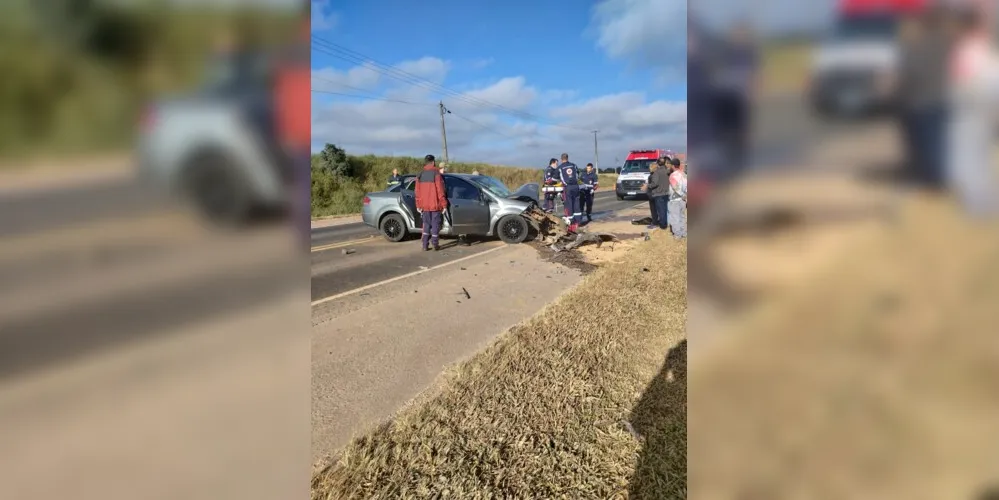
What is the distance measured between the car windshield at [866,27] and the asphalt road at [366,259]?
19.0 feet

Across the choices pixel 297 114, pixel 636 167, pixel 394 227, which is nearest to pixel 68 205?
pixel 297 114

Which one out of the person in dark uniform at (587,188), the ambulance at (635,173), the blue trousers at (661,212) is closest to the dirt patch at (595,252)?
the blue trousers at (661,212)

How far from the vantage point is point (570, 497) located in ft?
6.58

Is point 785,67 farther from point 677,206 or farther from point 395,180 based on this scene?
point 395,180

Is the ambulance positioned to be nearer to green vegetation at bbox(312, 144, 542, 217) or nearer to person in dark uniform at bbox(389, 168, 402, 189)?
green vegetation at bbox(312, 144, 542, 217)

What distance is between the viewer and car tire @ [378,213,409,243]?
10.5 meters

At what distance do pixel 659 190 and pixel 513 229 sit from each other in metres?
3.34

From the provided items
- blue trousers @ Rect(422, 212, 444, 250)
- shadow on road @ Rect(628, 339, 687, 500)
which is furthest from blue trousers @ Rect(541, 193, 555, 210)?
shadow on road @ Rect(628, 339, 687, 500)

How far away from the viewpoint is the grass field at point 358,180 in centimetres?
2180

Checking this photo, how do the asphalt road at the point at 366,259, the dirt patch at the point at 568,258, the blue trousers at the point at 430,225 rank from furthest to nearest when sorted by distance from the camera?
the blue trousers at the point at 430,225, the dirt patch at the point at 568,258, the asphalt road at the point at 366,259

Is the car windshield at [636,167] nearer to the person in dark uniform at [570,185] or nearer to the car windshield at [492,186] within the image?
the person in dark uniform at [570,185]

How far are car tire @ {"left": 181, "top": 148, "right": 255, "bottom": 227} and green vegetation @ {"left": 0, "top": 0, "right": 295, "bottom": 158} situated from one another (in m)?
0.10

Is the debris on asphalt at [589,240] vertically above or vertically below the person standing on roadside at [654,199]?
below

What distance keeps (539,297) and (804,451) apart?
492 cm
